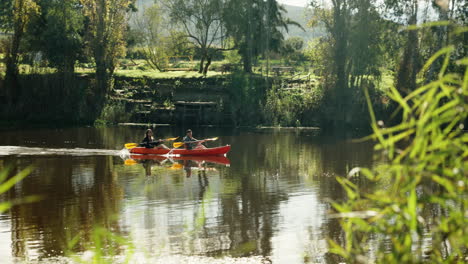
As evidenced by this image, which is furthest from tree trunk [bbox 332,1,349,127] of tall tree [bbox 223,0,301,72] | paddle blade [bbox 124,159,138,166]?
paddle blade [bbox 124,159,138,166]

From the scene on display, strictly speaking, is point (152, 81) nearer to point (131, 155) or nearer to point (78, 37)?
point (78, 37)

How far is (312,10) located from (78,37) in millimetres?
16711

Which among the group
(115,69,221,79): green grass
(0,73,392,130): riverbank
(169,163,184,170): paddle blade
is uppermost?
(115,69,221,79): green grass

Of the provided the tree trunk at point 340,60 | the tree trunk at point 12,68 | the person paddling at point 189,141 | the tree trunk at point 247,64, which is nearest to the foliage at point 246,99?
the tree trunk at point 247,64

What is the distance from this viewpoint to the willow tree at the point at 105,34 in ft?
145

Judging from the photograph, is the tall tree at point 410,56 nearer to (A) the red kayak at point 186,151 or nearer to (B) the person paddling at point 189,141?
(A) the red kayak at point 186,151

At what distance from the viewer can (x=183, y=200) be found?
18.0 metres

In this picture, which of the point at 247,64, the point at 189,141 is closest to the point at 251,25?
the point at 247,64

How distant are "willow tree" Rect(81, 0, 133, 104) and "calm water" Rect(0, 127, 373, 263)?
11666mm

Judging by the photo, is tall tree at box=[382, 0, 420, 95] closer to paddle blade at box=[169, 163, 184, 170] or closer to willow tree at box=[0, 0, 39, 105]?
paddle blade at box=[169, 163, 184, 170]

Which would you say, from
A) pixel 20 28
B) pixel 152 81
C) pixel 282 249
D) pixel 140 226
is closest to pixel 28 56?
pixel 20 28

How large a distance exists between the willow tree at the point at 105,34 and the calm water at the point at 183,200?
11.7 m

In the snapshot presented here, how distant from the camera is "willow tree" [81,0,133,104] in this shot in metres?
44.2

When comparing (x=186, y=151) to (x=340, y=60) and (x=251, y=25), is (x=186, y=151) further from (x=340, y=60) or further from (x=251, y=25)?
(x=251, y=25)
